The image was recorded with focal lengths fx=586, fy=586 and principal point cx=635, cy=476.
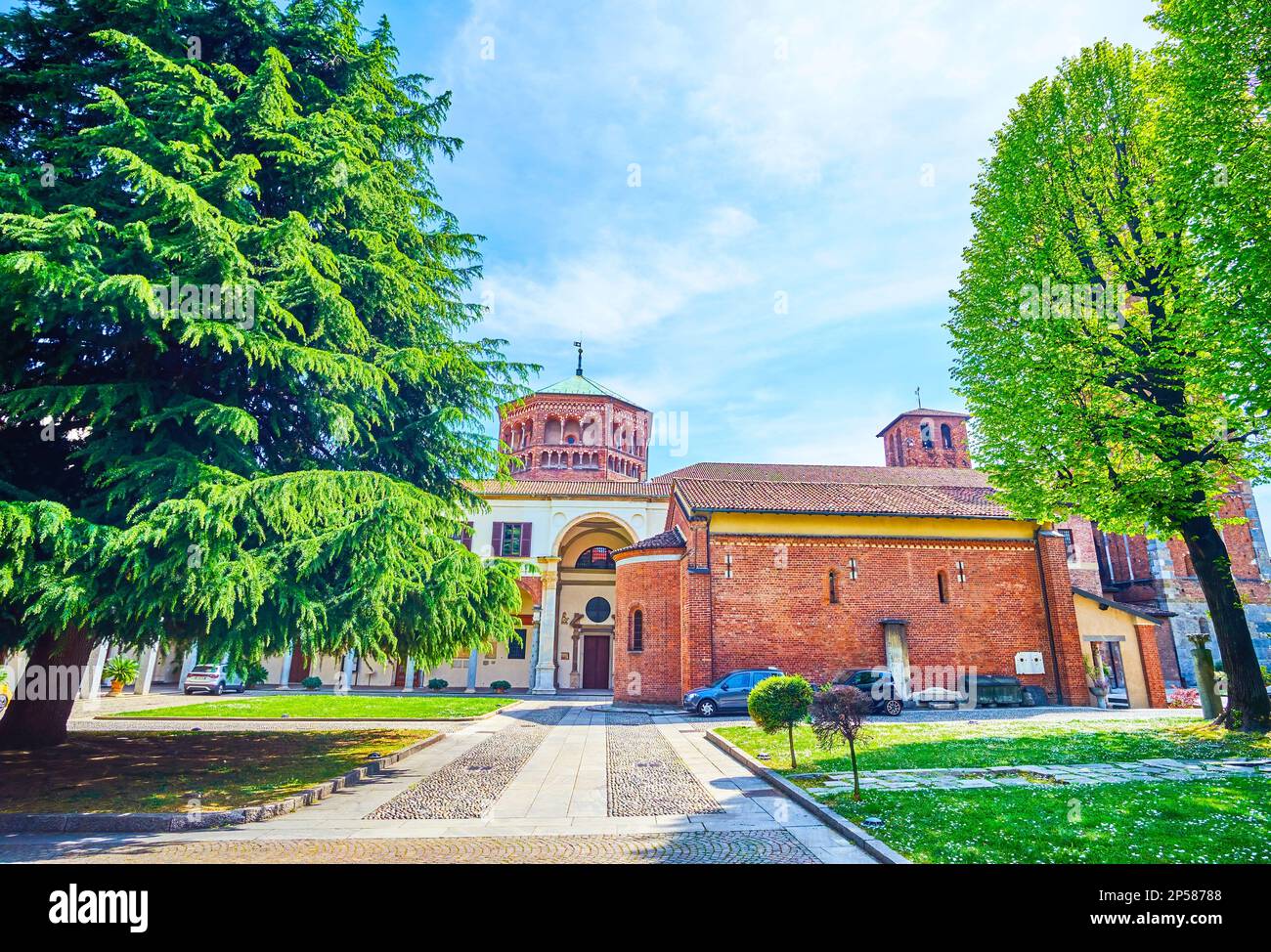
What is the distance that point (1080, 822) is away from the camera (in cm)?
600

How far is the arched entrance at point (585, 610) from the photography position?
34.5m

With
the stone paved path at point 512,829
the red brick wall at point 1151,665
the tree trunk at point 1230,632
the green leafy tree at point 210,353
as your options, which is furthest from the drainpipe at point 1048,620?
the green leafy tree at point 210,353

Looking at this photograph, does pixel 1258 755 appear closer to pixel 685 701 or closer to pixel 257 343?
pixel 685 701

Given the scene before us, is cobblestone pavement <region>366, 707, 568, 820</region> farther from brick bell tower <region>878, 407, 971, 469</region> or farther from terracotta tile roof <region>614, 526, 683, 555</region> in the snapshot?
brick bell tower <region>878, 407, 971, 469</region>

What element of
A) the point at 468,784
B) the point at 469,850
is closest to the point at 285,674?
the point at 468,784

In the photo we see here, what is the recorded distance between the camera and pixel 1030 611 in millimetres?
21594

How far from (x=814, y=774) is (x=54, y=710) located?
1393 cm

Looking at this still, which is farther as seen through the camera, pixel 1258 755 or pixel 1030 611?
pixel 1030 611

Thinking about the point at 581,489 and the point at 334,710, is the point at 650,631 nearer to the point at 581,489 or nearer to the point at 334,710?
the point at 334,710

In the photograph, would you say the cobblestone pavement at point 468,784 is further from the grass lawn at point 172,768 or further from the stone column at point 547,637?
the stone column at point 547,637

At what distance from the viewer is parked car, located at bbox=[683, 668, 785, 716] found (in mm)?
18719

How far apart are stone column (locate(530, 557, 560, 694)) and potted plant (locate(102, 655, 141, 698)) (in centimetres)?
1891

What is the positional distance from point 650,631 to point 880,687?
8.11 meters

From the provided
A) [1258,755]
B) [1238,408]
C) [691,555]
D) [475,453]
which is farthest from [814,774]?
[691,555]
